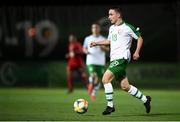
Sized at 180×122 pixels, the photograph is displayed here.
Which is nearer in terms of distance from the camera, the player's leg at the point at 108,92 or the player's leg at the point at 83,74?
the player's leg at the point at 108,92

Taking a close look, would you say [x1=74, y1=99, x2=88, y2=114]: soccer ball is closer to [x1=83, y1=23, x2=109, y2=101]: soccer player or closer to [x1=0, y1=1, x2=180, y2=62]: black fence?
[x1=83, y1=23, x2=109, y2=101]: soccer player

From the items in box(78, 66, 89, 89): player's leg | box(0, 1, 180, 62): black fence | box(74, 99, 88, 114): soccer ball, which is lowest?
box(78, 66, 89, 89): player's leg

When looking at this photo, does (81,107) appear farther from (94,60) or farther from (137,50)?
(94,60)

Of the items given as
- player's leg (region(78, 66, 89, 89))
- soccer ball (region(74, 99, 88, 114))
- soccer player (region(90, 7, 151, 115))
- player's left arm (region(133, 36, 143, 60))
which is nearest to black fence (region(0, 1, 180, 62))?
player's leg (region(78, 66, 89, 89))

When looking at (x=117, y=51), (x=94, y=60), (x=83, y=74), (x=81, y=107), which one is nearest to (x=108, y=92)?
(x=81, y=107)

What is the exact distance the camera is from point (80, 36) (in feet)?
96.4

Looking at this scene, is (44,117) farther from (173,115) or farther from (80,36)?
(80,36)

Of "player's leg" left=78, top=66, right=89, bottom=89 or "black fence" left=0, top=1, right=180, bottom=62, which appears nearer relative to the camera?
"player's leg" left=78, top=66, right=89, bottom=89

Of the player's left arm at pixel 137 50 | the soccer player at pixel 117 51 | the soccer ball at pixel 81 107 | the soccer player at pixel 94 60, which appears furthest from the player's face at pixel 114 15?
the soccer player at pixel 94 60

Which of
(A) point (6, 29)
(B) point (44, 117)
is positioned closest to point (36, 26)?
(A) point (6, 29)

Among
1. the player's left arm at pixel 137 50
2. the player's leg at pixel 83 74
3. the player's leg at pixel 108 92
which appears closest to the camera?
the player's left arm at pixel 137 50

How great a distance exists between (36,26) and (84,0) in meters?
3.49

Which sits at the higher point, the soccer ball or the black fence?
the black fence

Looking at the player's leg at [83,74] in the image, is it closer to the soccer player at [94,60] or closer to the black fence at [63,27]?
the black fence at [63,27]
